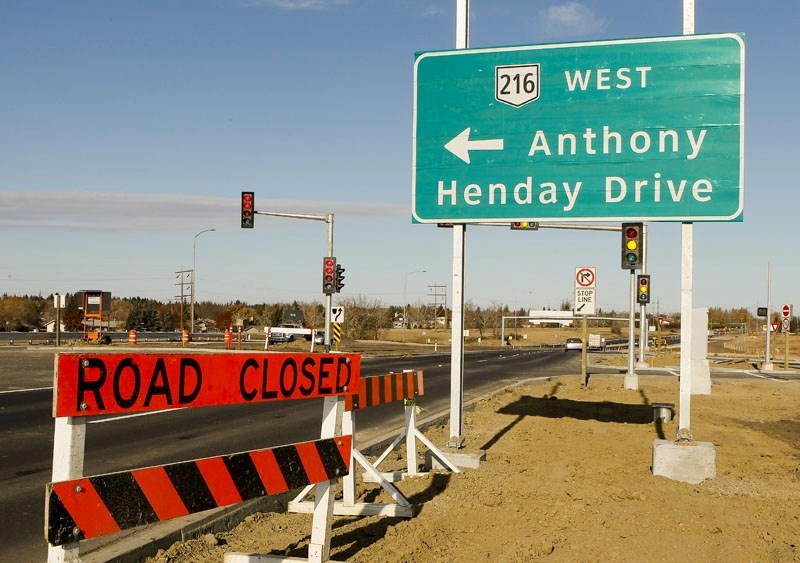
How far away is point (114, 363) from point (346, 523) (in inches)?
147

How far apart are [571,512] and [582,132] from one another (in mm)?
4771

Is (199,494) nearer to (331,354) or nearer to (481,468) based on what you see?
(331,354)

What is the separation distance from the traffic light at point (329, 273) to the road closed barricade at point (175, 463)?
29.1 m

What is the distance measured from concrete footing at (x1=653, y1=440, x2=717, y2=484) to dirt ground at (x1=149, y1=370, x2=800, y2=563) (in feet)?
0.50

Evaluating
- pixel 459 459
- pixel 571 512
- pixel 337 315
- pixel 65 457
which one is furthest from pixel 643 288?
pixel 65 457

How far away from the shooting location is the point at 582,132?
1009 cm

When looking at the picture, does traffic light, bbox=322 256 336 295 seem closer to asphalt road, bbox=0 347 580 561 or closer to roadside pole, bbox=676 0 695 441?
asphalt road, bbox=0 347 580 561

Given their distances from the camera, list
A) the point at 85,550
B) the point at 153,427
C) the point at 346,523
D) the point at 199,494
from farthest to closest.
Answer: the point at 153,427 → the point at 346,523 → the point at 85,550 → the point at 199,494

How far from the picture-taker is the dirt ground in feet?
20.4

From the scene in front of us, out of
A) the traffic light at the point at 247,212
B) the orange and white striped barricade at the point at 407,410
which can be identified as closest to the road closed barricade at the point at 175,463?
the orange and white striped barricade at the point at 407,410

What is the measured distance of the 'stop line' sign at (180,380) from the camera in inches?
148

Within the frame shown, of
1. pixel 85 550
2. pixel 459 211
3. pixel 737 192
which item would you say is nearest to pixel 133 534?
pixel 85 550

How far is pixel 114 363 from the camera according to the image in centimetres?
393

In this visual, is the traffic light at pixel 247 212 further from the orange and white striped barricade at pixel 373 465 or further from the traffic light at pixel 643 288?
the orange and white striped barricade at pixel 373 465
